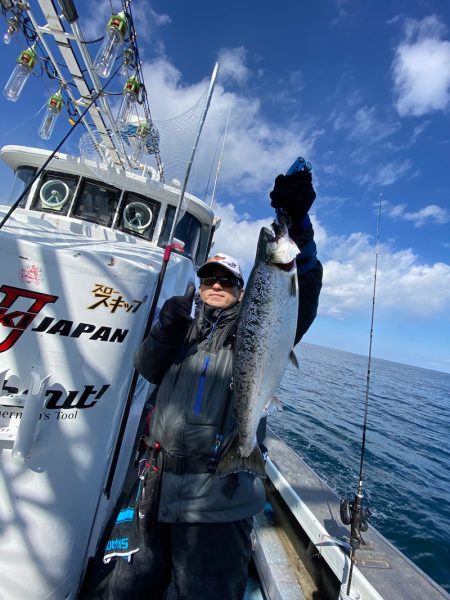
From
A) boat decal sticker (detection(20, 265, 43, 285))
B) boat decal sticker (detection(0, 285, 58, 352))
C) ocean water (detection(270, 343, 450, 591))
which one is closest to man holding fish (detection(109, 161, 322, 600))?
boat decal sticker (detection(0, 285, 58, 352))

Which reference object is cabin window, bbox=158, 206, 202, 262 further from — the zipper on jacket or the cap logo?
the zipper on jacket

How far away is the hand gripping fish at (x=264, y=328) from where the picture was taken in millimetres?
Result: 2090

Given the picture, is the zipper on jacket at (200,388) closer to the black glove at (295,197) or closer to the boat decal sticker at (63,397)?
the boat decal sticker at (63,397)

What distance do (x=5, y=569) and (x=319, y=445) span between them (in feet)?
35.1

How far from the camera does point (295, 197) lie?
2.37m

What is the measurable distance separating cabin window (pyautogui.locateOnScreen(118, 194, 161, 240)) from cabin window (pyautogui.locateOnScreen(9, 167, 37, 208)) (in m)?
2.11

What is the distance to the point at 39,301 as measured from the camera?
98.5 inches

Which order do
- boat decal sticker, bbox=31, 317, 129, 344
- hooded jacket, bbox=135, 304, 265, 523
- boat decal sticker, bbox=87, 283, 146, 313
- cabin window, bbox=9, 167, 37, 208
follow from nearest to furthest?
hooded jacket, bbox=135, 304, 265, 523 → boat decal sticker, bbox=31, 317, 129, 344 → boat decal sticker, bbox=87, 283, 146, 313 → cabin window, bbox=9, 167, 37, 208

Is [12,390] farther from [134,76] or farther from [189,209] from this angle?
[134,76]

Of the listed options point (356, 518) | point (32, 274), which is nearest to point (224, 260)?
point (32, 274)

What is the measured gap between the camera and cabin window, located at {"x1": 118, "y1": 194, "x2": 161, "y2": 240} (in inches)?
241

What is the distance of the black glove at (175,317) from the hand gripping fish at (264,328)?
52 centimetres

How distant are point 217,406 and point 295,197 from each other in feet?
5.42

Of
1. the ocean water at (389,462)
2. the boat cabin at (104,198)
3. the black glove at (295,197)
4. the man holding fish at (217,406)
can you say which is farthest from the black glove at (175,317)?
the ocean water at (389,462)
